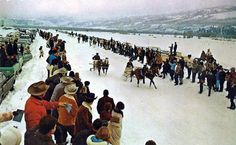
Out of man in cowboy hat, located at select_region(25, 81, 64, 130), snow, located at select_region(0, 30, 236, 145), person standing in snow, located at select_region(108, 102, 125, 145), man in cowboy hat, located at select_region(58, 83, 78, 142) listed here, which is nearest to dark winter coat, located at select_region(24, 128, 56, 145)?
man in cowboy hat, located at select_region(25, 81, 64, 130)

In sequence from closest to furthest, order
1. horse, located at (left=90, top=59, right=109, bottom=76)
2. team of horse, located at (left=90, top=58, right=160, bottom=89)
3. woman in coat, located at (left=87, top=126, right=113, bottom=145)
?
woman in coat, located at (left=87, top=126, right=113, bottom=145)
team of horse, located at (left=90, top=58, right=160, bottom=89)
horse, located at (left=90, top=59, right=109, bottom=76)

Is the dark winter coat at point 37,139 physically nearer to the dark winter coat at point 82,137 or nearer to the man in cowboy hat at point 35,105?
the dark winter coat at point 82,137

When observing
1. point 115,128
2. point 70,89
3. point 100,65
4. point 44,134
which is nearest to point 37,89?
point 70,89

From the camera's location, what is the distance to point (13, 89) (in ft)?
30.6

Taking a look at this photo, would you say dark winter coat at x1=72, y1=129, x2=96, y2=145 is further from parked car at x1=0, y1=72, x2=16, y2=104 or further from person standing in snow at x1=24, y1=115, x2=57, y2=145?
parked car at x1=0, y1=72, x2=16, y2=104

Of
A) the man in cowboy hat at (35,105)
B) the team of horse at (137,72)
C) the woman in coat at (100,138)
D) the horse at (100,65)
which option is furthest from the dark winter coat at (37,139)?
the horse at (100,65)

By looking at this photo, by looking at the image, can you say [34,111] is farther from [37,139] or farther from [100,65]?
[100,65]

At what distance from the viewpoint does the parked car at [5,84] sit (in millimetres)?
8005

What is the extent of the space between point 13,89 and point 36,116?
626 centimetres

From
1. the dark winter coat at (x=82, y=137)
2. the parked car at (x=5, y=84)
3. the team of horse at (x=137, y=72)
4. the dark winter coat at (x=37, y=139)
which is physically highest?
the dark winter coat at (x=37, y=139)

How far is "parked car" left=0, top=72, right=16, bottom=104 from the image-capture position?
8.01m

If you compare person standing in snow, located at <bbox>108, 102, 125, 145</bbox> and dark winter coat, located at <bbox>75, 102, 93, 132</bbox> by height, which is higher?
dark winter coat, located at <bbox>75, 102, 93, 132</bbox>

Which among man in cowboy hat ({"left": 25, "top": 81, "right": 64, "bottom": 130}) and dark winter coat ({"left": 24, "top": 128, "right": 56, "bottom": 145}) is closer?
dark winter coat ({"left": 24, "top": 128, "right": 56, "bottom": 145})

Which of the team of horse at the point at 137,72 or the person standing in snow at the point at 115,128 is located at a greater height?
the person standing in snow at the point at 115,128
